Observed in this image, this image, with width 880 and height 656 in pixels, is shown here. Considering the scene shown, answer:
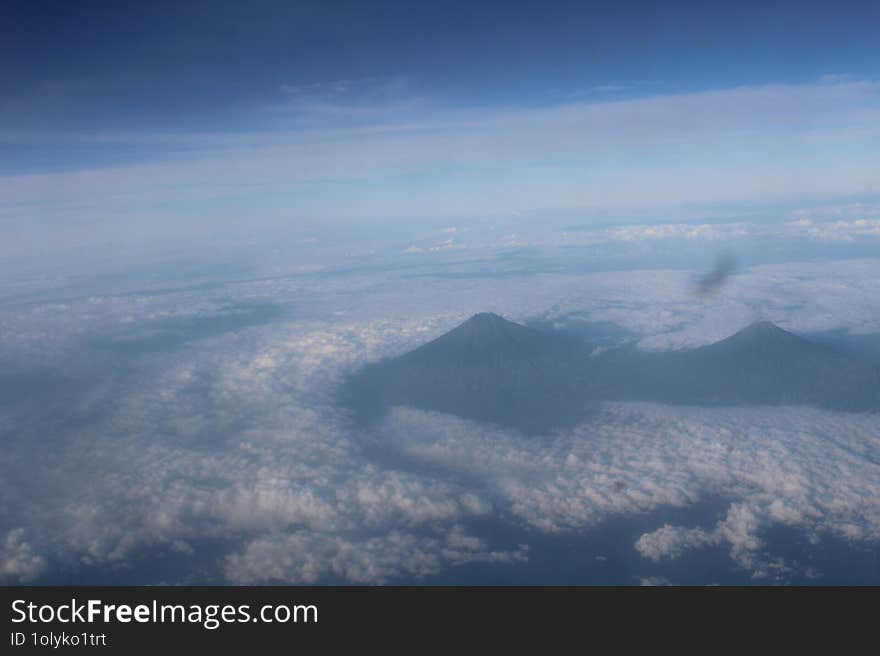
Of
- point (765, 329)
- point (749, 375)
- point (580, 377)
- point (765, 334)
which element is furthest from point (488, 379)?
point (765, 329)

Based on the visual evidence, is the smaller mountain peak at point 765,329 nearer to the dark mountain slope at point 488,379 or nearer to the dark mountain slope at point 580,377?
the dark mountain slope at point 580,377

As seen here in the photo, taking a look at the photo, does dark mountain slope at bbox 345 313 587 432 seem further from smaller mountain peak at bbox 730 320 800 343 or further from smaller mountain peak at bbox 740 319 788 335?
smaller mountain peak at bbox 740 319 788 335

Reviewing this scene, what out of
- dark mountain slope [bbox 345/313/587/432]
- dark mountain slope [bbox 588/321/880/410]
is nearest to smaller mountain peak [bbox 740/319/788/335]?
dark mountain slope [bbox 588/321/880/410]

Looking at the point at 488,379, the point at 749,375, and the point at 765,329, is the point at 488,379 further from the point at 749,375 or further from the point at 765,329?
the point at 765,329

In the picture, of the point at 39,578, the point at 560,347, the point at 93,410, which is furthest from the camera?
the point at 560,347

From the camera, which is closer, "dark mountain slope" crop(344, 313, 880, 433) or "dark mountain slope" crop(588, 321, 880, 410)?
"dark mountain slope" crop(588, 321, 880, 410)

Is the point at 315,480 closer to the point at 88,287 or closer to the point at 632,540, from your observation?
the point at 632,540

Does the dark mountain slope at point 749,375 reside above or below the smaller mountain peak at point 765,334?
below

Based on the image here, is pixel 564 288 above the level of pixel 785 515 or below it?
above

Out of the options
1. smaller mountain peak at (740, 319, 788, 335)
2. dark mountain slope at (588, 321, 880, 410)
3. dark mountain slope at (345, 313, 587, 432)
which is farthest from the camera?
smaller mountain peak at (740, 319, 788, 335)

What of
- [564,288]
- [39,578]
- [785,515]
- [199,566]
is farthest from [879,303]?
[39,578]

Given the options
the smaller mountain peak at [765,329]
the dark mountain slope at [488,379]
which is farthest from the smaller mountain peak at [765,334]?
the dark mountain slope at [488,379]
